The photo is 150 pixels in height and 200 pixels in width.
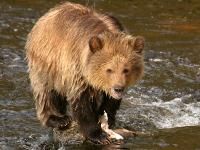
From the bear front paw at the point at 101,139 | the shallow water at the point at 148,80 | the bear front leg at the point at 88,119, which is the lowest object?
the shallow water at the point at 148,80

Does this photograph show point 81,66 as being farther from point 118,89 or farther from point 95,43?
point 118,89

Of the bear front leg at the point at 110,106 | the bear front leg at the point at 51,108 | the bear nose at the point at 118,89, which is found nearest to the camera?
the bear nose at the point at 118,89

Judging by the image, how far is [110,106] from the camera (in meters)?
8.69

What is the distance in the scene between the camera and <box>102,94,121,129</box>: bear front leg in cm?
860

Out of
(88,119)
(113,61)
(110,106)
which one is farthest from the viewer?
(110,106)

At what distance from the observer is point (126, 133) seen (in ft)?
28.4

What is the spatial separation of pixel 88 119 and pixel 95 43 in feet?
3.28

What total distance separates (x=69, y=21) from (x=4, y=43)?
573 cm

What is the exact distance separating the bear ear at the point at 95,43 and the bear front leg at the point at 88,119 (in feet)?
2.12

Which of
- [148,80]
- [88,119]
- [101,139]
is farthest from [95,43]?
[148,80]

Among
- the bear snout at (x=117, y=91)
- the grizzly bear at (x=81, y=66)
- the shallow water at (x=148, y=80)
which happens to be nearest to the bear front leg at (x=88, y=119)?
the grizzly bear at (x=81, y=66)

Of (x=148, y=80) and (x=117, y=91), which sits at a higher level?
(x=117, y=91)

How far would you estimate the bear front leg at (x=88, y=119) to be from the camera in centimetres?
832

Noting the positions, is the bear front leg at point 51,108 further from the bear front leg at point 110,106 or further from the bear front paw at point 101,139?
the bear front paw at point 101,139
